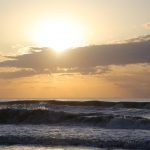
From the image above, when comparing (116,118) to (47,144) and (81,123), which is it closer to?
(81,123)

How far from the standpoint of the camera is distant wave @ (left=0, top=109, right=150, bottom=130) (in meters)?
27.5

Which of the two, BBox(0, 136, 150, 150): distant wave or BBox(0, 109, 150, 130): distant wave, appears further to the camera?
BBox(0, 109, 150, 130): distant wave

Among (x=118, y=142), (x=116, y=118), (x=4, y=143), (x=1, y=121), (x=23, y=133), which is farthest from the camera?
(x=1, y=121)

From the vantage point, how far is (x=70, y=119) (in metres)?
32.9

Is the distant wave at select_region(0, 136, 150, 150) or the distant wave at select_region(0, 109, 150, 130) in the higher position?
the distant wave at select_region(0, 109, 150, 130)

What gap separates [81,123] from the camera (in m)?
30.4

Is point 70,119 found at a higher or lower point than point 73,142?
higher

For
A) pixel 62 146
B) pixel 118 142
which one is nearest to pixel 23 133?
pixel 62 146

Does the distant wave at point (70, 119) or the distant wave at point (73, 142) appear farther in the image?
the distant wave at point (70, 119)

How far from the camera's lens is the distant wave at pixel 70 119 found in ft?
90.3

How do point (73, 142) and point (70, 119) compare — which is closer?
point (73, 142)

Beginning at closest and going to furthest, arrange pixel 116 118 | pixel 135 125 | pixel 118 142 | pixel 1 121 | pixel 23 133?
pixel 118 142 < pixel 23 133 < pixel 135 125 < pixel 116 118 < pixel 1 121

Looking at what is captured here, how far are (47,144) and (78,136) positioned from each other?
2035mm

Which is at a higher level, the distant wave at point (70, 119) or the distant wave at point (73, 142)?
the distant wave at point (70, 119)
